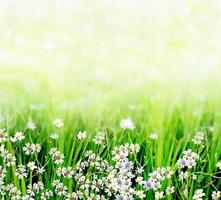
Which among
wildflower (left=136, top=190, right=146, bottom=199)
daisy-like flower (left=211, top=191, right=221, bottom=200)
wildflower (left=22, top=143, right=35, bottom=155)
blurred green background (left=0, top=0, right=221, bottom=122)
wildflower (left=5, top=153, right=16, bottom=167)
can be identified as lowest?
daisy-like flower (left=211, top=191, right=221, bottom=200)

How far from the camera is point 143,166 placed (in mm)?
2215

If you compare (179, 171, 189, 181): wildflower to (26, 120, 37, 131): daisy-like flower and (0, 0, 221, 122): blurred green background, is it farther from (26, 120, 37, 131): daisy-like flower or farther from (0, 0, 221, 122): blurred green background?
(26, 120, 37, 131): daisy-like flower

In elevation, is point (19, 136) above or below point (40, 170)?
above

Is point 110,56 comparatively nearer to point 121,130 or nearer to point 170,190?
point 121,130

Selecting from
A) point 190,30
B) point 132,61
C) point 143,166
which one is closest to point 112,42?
point 132,61

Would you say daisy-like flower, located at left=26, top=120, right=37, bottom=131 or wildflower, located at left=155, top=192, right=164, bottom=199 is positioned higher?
daisy-like flower, located at left=26, top=120, right=37, bottom=131

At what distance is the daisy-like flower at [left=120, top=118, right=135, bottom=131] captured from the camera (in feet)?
7.28

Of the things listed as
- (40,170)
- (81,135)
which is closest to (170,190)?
(81,135)

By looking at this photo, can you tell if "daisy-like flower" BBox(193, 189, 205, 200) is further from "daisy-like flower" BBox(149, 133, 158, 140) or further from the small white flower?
"daisy-like flower" BBox(149, 133, 158, 140)

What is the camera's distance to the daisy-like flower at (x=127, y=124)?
2219mm

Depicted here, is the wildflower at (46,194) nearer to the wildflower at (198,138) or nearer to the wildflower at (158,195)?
the wildflower at (158,195)

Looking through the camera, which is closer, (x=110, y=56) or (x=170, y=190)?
(x=170, y=190)

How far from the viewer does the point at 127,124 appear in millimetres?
2219

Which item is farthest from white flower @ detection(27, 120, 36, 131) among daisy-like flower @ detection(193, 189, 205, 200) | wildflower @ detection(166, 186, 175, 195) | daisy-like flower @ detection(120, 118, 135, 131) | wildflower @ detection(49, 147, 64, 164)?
daisy-like flower @ detection(193, 189, 205, 200)
